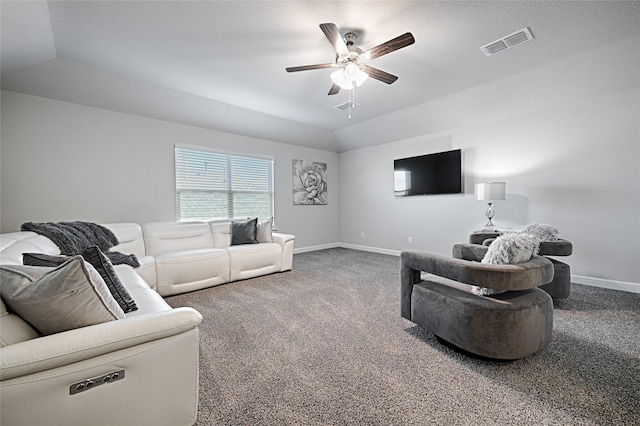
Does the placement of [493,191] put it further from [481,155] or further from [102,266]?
[102,266]

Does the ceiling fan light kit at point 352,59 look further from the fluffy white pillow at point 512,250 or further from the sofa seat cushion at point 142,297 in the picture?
the sofa seat cushion at point 142,297

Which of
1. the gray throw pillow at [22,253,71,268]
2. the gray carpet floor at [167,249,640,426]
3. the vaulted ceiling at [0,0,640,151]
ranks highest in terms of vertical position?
the vaulted ceiling at [0,0,640,151]

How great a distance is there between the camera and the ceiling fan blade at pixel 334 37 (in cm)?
204

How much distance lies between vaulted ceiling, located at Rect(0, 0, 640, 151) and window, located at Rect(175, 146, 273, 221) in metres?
0.87

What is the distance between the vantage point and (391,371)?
1710mm

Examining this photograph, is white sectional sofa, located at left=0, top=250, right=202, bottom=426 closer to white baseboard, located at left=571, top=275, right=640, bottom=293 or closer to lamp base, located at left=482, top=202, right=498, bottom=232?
lamp base, located at left=482, top=202, right=498, bottom=232

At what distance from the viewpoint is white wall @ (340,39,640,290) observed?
3137mm

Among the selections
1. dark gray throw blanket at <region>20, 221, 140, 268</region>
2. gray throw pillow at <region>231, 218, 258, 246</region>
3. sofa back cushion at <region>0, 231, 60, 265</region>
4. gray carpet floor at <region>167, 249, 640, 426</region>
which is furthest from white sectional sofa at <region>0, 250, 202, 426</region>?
gray throw pillow at <region>231, 218, 258, 246</region>

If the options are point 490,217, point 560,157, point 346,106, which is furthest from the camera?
point 346,106

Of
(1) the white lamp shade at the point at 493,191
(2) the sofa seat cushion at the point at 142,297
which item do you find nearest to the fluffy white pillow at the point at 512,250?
(1) the white lamp shade at the point at 493,191

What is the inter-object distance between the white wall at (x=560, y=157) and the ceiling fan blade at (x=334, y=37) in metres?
2.50

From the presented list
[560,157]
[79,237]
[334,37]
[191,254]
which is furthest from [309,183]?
[560,157]

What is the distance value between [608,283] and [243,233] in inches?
193

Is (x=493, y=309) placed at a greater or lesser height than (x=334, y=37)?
lesser
